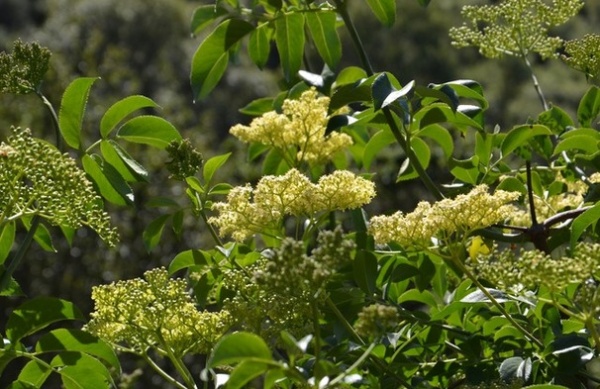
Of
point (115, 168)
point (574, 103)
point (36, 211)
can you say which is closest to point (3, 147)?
point (36, 211)

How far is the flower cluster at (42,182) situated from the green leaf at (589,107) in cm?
81

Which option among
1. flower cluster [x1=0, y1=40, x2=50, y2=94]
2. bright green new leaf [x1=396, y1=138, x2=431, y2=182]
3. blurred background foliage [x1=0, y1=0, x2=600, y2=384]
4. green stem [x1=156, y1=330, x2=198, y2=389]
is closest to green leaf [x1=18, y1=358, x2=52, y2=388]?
green stem [x1=156, y1=330, x2=198, y2=389]

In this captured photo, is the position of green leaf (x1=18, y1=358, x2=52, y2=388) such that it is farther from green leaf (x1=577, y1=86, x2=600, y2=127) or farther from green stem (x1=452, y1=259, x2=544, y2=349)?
green leaf (x1=577, y1=86, x2=600, y2=127)

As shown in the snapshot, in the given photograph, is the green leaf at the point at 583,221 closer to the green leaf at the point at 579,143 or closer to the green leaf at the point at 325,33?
the green leaf at the point at 579,143

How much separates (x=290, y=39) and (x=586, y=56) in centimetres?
42

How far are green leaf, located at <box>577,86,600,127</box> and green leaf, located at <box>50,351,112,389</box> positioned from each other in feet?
2.73

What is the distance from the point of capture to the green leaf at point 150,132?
4.51ft

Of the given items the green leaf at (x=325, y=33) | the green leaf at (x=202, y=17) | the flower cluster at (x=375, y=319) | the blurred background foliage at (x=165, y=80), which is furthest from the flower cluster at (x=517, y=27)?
the blurred background foliage at (x=165, y=80)

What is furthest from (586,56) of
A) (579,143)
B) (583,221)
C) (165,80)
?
(165,80)

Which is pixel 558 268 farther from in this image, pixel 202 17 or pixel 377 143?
pixel 202 17

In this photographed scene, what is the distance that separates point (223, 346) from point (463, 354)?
558 mm

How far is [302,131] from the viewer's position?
149 cm

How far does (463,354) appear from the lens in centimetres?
133

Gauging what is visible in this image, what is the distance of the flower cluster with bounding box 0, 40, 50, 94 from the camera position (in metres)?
1.29
